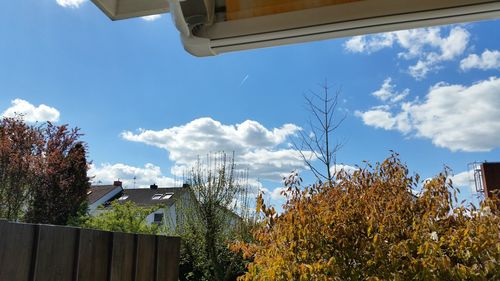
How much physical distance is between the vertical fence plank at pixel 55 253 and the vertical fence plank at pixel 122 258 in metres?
0.23

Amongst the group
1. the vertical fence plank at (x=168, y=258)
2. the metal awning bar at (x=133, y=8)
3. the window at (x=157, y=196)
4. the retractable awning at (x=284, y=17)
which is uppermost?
the window at (x=157, y=196)

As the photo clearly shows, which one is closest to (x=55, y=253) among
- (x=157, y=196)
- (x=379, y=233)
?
(x=379, y=233)

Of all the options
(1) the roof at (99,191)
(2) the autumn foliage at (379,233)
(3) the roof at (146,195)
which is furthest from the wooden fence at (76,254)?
(3) the roof at (146,195)

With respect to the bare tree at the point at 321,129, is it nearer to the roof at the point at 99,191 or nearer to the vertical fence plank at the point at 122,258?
the vertical fence plank at the point at 122,258

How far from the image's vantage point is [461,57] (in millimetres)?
7422

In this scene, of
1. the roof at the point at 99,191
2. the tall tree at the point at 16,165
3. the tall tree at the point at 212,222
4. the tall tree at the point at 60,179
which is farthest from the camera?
the roof at the point at 99,191

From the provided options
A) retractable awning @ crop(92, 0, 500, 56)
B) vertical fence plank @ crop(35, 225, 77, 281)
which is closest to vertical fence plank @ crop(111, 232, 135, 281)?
vertical fence plank @ crop(35, 225, 77, 281)

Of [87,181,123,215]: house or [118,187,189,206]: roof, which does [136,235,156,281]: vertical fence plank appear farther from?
[118,187,189,206]: roof

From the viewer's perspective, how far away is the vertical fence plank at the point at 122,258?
1.54 metres

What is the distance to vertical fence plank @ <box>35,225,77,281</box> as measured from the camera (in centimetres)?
120

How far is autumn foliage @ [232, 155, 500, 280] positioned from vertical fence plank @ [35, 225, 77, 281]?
1.94m

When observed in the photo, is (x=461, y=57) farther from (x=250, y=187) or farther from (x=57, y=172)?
(x=57, y=172)

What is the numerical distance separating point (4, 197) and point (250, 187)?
569 centimetres

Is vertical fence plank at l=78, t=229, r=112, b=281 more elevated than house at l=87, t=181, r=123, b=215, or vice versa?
house at l=87, t=181, r=123, b=215
